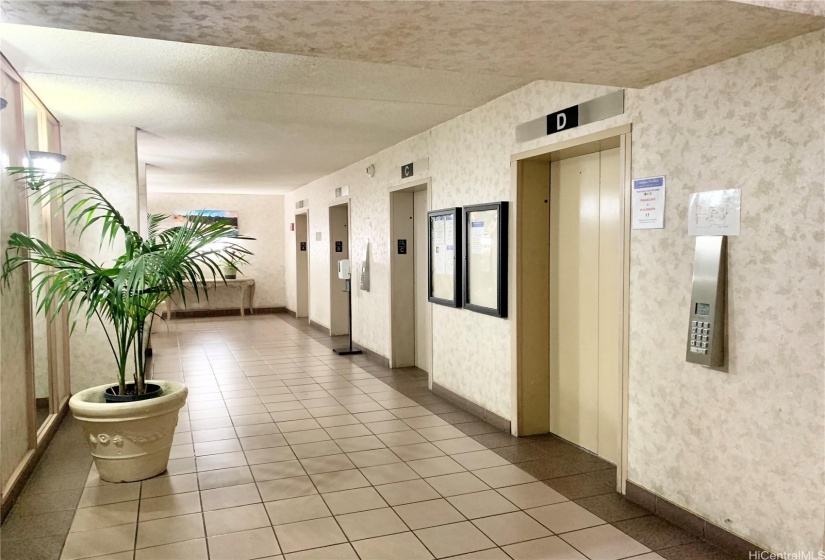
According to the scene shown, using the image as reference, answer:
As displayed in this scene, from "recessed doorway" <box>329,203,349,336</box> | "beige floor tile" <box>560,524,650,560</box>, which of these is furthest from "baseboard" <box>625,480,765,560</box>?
"recessed doorway" <box>329,203,349,336</box>

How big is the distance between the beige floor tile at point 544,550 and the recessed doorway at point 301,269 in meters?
9.49

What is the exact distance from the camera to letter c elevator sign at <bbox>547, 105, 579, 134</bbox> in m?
3.68

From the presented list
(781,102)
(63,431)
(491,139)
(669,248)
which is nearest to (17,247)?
(63,431)

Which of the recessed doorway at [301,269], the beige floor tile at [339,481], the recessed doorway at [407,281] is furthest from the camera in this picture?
the recessed doorway at [301,269]

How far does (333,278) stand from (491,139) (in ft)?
16.9

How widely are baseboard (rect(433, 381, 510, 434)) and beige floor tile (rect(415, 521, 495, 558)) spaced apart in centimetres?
155

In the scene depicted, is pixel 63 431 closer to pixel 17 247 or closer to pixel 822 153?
pixel 17 247

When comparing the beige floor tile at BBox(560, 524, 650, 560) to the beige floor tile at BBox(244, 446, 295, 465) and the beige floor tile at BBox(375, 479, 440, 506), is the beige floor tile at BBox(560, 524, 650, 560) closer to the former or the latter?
the beige floor tile at BBox(375, 479, 440, 506)

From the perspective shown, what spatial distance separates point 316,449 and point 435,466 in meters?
0.89

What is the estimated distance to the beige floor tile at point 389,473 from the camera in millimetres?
3635

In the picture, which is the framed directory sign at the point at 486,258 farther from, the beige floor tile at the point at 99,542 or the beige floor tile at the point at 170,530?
the beige floor tile at the point at 99,542

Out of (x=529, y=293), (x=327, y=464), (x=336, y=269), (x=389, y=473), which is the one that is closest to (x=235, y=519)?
(x=327, y=464)

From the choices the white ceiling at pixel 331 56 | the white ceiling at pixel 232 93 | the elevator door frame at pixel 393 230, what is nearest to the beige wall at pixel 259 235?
the white ceiling at pixel 232 93

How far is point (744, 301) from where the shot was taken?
2.62 metres
